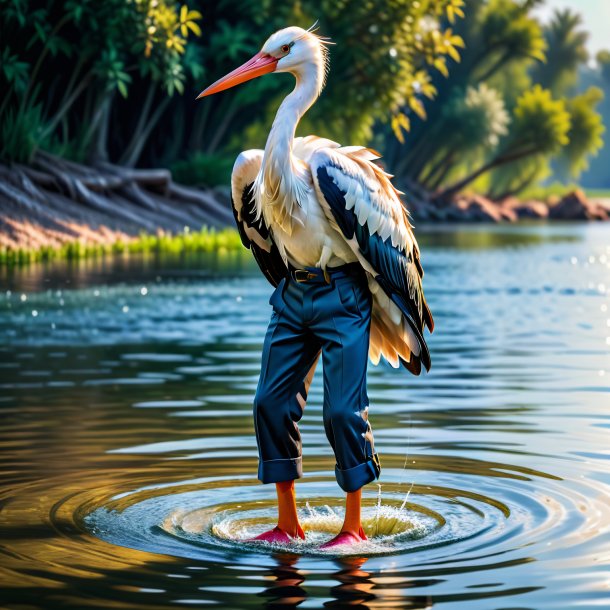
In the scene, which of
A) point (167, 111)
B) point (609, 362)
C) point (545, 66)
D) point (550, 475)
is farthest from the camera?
point (545, 66)

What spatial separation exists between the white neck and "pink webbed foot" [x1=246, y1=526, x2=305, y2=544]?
3.90ft

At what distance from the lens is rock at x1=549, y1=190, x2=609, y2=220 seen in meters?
70.9

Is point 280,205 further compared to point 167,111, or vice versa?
point 167,111

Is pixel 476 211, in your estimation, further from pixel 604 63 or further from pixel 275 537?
pixel 604 63

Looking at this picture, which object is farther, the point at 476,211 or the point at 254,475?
the point at 476,211

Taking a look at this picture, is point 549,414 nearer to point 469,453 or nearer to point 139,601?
point 469,453

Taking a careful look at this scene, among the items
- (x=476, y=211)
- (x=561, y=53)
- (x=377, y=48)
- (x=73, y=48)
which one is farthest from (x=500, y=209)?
(x=73, y=48)

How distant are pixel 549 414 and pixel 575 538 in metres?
3.66

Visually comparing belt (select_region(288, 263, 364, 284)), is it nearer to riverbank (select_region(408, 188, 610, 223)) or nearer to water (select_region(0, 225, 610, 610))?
water (select_region(0, 225, 610, 610))

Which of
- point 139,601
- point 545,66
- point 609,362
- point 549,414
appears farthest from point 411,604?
point 545,66

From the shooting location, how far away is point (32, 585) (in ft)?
18.9

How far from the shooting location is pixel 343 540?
639cm

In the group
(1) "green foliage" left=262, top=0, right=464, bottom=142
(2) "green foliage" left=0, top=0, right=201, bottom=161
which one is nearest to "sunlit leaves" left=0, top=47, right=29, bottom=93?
(2) "green foliage" left=0, top=0, right=201, bottom=161

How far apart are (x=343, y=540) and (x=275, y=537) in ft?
0.95
